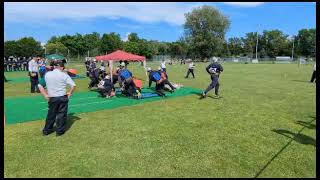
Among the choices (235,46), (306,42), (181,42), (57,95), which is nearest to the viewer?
(57,95)

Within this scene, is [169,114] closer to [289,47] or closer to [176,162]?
[176,162]

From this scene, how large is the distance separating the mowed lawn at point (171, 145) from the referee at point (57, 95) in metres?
0.29

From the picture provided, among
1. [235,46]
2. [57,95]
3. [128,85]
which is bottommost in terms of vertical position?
[128,85]

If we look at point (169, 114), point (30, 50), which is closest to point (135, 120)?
point (169, 114)

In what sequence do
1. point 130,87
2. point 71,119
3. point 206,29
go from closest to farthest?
point 71,119 < point 130,87 < point 206,29

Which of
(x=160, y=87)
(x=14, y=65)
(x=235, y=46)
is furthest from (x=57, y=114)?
(x=235, y=46)

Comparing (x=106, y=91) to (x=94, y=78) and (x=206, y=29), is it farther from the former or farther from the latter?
(x=206, y=29)

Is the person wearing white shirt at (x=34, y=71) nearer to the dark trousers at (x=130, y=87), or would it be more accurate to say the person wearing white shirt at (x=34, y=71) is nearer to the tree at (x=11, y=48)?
the dark trousers at (x=130, y=87)

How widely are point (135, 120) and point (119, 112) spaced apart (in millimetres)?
1536

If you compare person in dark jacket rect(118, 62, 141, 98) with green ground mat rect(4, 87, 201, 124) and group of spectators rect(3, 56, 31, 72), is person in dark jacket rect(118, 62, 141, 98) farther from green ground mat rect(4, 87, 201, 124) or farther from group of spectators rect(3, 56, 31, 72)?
group of spectators rect(3, 56, 31, 72)

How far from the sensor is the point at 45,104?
1390 centimetres

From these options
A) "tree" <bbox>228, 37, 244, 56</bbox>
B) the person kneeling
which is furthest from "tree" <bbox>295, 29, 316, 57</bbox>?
the person kneeling

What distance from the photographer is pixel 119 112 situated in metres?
12.1

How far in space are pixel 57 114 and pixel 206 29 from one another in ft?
290
